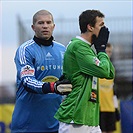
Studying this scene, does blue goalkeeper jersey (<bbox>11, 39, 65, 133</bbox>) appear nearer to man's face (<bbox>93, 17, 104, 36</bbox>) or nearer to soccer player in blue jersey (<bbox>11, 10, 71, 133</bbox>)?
soccer player in blue jersey (<bbox>11, 10, 71, 133</bbox>)

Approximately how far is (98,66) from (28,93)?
112 cm

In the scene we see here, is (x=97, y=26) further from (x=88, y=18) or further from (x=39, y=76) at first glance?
(x=39, y=76)

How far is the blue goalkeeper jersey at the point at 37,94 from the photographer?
19.2 feet

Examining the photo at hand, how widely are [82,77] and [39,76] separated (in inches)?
32.1

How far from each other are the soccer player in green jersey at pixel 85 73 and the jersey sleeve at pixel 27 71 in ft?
1.28

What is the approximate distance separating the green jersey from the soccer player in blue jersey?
65 centimetres

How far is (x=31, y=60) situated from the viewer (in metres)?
5.84

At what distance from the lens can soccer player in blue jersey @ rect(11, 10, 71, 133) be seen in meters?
5.88

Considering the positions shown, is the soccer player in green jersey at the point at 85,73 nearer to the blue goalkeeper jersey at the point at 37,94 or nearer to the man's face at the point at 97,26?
the man's face at the point at 97,26

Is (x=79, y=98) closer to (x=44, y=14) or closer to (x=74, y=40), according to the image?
(x=74, y=40)

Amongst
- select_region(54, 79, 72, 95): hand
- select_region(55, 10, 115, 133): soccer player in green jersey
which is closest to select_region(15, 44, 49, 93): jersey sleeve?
select_region(54, 79, 72, 95): hand

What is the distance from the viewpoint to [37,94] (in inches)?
233

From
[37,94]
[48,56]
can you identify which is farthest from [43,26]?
[37,94]

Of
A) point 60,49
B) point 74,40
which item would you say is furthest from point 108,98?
point 74,40
